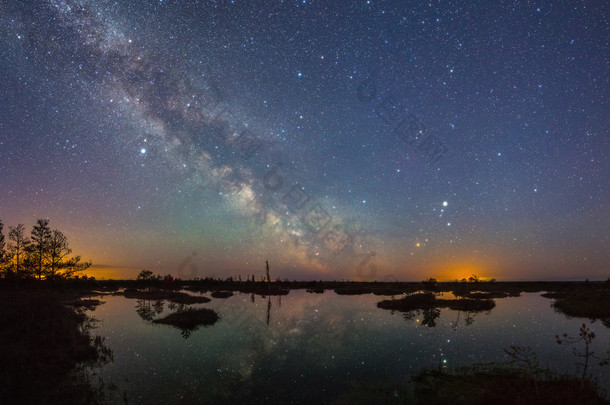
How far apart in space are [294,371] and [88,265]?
45344mm

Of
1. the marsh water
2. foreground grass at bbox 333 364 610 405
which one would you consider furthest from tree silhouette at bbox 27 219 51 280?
foreground grass at bbox 333 364 610 405

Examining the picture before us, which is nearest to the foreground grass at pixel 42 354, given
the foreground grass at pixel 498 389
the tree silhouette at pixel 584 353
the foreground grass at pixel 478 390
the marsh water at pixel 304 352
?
the marsh water at pixel 304 352

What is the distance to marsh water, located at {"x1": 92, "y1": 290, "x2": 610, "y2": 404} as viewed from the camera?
14797mm

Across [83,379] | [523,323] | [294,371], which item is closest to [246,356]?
[294,371]

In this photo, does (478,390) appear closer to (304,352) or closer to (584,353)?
(304,352)

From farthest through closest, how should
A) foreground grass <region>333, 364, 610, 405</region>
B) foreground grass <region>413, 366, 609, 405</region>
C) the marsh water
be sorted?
1. the marsh water
2. foreground grass <region>333, 364, 610, 405</region>
3. foreground grass <region>413, 366, 609, 405</region>

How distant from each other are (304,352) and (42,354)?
16294 mm

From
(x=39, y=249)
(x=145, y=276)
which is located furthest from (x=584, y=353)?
(x=145, y=276)

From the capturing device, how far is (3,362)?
628 inches

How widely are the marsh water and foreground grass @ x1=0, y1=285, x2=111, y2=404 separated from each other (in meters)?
1.60

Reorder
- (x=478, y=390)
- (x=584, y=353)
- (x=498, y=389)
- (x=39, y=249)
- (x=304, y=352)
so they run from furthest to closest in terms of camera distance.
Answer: (x=39, y=249)
(x=304, y=352)
(x=584, y=353)
(x=478, y=390)
(x=498, y=389)

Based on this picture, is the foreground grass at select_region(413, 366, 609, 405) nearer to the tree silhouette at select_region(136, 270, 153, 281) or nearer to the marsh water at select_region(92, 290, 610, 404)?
the marsh water at select_region(92, 290, 610, 404)

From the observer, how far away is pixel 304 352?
844 inches

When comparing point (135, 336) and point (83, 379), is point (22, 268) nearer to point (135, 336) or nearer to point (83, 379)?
point (135, 336)
